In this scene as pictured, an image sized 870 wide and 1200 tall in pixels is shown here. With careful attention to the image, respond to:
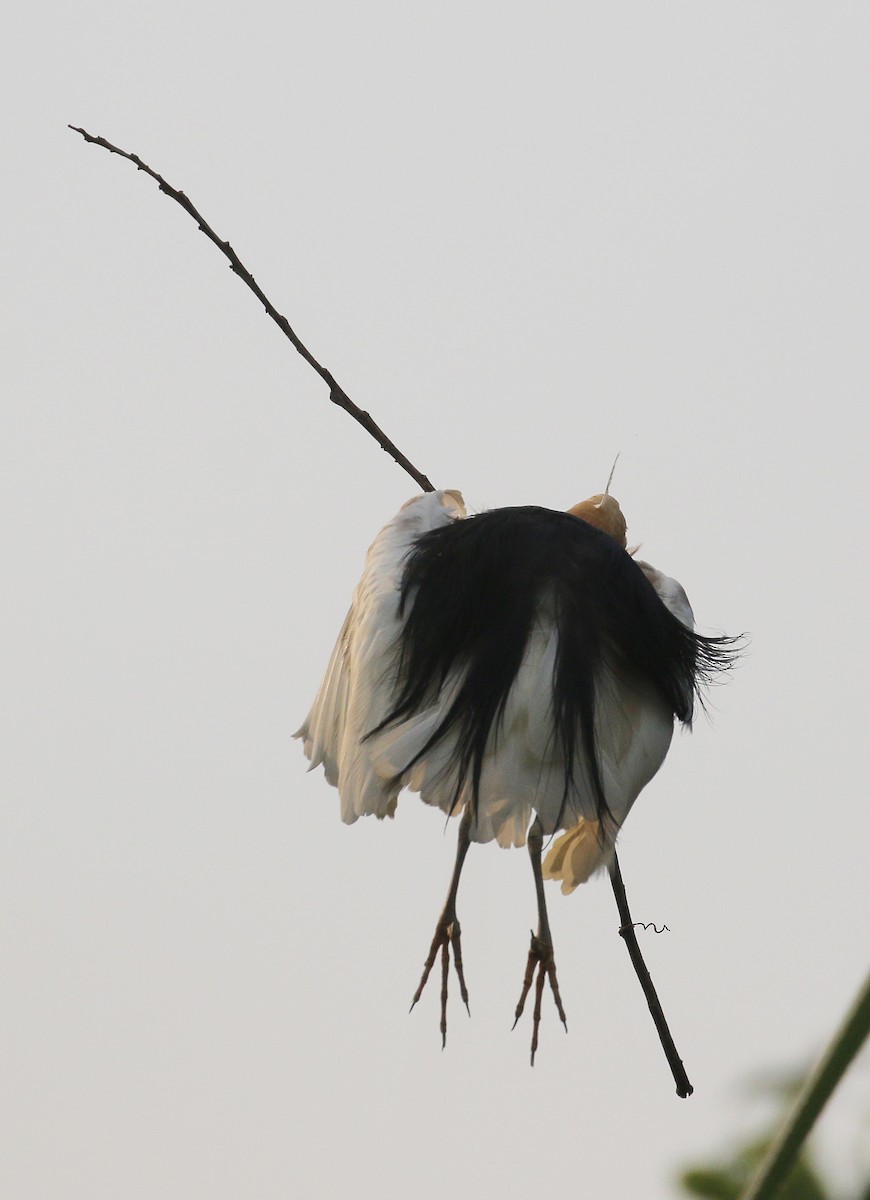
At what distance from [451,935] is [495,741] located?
1.12 feet

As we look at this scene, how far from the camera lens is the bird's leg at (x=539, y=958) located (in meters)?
2.34

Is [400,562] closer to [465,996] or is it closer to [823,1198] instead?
[465,996]

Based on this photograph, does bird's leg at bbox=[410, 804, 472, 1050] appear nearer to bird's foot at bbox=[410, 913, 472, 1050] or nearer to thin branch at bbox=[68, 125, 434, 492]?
bird's foot at bbox=[410, 913, 472, 1050]

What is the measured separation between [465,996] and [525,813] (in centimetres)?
30

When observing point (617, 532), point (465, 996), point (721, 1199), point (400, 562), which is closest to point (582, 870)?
point (465, 996)

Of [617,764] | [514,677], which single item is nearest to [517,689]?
[514,677]

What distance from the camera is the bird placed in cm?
238

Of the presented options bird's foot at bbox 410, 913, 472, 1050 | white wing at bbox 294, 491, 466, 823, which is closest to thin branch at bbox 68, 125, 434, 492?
white wing at bbox 294, 491, 466, 823

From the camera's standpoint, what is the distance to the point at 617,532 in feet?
11.1

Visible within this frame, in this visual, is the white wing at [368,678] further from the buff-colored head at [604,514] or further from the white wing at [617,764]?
the buff-colored head at [604,514]

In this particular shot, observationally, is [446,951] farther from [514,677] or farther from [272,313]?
[272,313]

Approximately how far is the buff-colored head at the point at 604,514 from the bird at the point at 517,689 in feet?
1.81

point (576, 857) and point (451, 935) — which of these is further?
point (576, 857)

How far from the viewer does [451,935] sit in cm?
245
